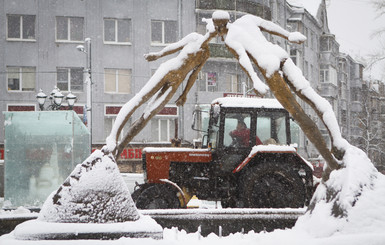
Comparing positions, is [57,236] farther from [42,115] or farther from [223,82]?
[223,82]

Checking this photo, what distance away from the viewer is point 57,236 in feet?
8.64

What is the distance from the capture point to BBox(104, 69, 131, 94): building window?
23.5 meters

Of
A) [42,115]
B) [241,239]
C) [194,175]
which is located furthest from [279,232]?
[42,115]

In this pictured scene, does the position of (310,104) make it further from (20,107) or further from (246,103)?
(20,107)

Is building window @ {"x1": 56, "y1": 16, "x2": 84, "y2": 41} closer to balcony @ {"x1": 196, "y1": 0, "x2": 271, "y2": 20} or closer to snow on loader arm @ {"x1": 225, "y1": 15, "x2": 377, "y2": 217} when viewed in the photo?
balcony @ {"x1": 196, "y1": 0, "x2": 271, "y2": 20}

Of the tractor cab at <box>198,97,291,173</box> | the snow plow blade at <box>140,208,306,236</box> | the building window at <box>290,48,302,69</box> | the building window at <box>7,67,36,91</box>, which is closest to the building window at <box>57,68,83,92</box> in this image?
the building window at <box>7,67,36,91</box>

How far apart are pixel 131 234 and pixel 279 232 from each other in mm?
967

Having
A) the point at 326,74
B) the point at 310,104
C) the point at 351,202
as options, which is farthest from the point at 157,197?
the point at 326,74

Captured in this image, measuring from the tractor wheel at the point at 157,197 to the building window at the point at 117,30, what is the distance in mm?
17547

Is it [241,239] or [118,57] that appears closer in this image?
[241,239]

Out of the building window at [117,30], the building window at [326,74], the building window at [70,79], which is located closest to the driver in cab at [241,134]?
the building window at [70,79]

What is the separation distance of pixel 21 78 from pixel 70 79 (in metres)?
2.28

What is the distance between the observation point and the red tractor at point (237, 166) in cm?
761

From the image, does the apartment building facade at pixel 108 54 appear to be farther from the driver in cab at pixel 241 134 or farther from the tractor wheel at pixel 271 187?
the tractor wheel at pixel 271 187
